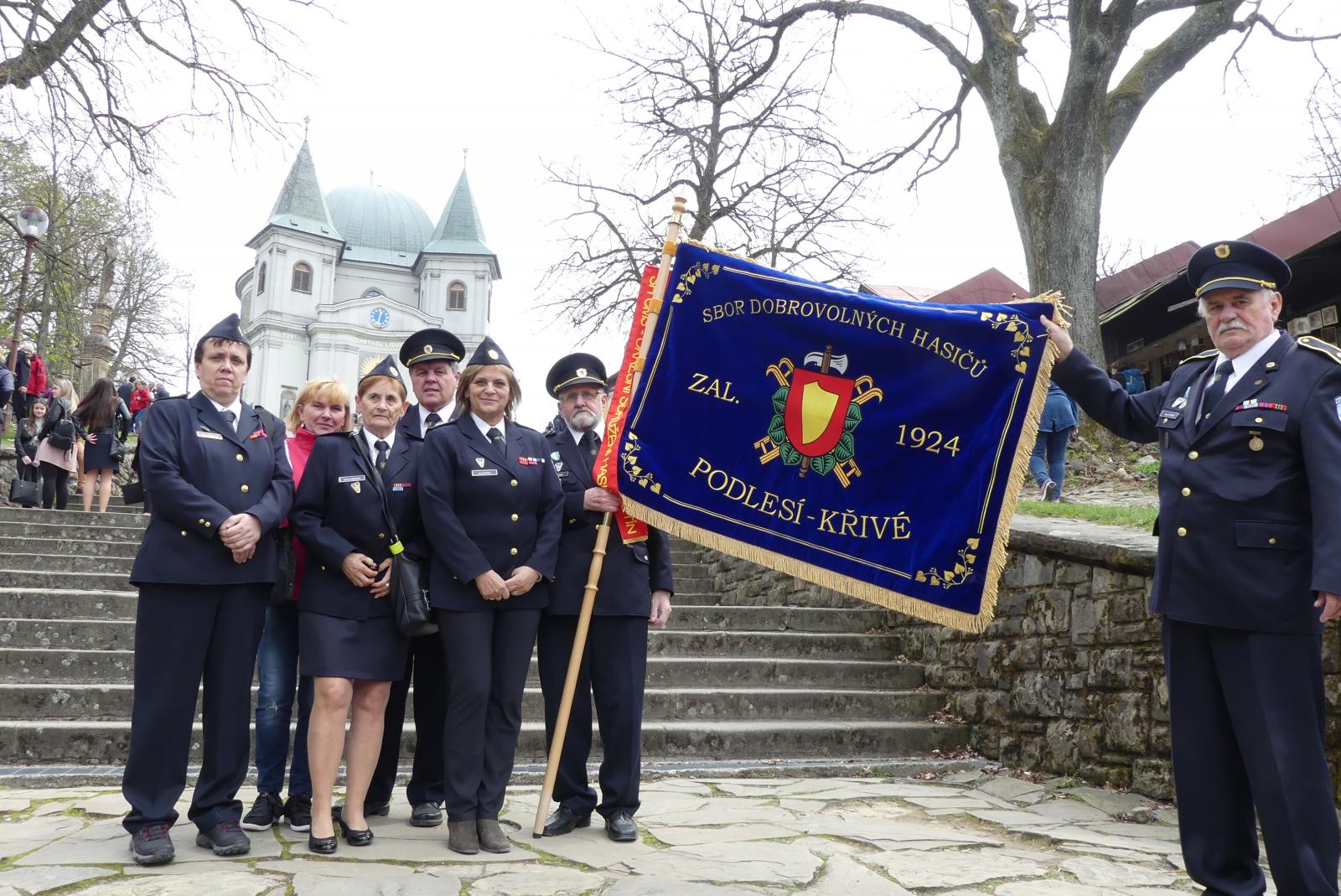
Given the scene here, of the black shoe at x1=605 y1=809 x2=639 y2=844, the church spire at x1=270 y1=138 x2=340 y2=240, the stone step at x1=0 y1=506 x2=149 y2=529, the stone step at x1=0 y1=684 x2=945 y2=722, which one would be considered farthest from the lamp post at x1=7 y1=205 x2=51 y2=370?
the church spire at x1=270 y1=138 x2=340 y2=240

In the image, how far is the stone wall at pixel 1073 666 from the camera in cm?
495

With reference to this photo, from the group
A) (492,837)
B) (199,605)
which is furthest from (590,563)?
(199,605)

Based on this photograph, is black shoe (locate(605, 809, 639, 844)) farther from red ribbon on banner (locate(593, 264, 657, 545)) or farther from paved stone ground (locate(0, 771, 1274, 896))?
red ribbon on banner (locate(593, 264, 657, 545))

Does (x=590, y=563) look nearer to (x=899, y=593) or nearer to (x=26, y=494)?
(x=899, y=593)

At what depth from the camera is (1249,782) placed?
3.04 metres

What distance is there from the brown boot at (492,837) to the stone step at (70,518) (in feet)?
23.2

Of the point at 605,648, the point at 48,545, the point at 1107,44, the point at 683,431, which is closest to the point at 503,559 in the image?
the point at 605,648

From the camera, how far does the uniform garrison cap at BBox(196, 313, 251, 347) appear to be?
4055 mm

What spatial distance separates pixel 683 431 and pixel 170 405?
203cm

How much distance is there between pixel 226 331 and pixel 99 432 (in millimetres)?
7993

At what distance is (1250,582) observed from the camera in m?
3.02

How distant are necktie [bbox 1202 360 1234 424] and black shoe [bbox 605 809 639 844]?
101 inches

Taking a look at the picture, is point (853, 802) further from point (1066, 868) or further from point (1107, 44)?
point (1107, 44)

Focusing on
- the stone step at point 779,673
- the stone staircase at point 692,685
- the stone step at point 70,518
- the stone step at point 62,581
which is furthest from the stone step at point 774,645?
the stone step at point 70,518
